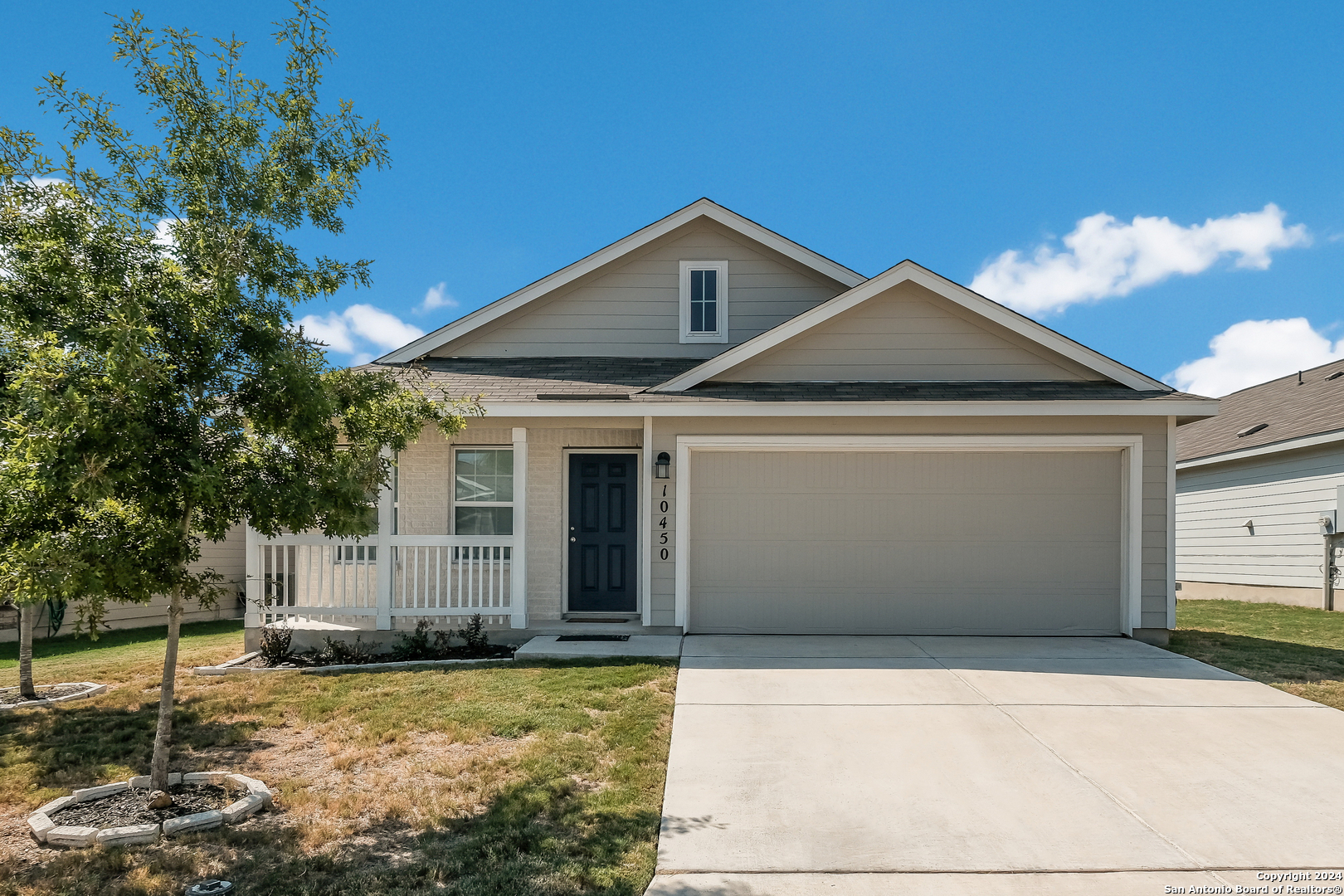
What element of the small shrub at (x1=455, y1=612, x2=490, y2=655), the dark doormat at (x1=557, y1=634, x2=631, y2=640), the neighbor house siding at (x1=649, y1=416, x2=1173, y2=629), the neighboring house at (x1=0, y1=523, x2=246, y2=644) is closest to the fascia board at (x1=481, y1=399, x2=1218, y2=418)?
the neighbor house siding at (x1=649, y1=416, x2=1173, y2=629)

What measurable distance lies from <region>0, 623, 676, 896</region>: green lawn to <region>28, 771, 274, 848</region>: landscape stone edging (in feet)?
0.23

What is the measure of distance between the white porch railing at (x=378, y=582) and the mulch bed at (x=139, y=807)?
388 centimetres

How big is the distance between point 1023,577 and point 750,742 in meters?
5.24

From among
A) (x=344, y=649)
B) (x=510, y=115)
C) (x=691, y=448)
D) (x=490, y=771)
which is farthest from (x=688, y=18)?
(x=490, y=771)

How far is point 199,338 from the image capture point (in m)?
4.02

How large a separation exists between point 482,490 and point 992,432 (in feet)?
19.6

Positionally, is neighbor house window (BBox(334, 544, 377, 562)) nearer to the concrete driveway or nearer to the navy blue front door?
the navy blue front door

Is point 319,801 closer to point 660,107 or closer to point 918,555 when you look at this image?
point 918,555

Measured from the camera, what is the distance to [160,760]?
4.28 metres

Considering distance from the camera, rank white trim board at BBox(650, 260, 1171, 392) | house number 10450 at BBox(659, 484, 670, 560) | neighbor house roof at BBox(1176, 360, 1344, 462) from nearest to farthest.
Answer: house number 10450 at BBox(659, 484, 670, 560)
white trim board at BBox(650, 260, 1171, 392)
neighbor house roof at BBox(1176, 360, 1344, 462)

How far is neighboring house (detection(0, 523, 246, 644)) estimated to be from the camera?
1121cm

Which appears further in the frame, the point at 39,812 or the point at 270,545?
the point at 270,545

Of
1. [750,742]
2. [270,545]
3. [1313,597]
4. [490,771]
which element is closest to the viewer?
[490,771]

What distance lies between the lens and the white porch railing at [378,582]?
864 cm
